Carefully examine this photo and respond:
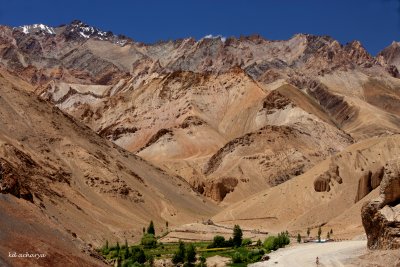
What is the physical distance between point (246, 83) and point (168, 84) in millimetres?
18695

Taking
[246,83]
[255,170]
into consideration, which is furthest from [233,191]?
[246,83]

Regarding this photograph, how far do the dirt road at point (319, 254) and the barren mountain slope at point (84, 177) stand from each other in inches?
815

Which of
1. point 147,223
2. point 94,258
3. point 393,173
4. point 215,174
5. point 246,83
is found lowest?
point 94,258

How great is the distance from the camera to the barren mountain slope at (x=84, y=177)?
74312 mm

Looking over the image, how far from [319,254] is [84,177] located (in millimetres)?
44508

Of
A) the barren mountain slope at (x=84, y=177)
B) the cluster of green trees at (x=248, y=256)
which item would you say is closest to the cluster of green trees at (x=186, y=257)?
the cluster of green trees at (x=248, y=256)

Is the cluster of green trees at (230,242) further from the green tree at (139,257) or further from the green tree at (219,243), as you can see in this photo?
the green tree at (139,257)

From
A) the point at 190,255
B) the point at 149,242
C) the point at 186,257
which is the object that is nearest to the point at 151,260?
the point at 186,257

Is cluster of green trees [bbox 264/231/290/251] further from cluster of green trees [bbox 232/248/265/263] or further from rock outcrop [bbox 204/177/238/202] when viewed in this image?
rock outcrop [bbox 204/177/238/202]

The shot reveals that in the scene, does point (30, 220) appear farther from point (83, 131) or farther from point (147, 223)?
point (83, 131)

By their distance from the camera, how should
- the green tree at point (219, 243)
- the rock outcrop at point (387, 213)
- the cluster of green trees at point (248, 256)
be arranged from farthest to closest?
the green tree at point (219, 243), the cluster of green trees at point (248, 256), the rock outcrop at point (387, 213)

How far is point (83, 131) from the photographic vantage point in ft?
342

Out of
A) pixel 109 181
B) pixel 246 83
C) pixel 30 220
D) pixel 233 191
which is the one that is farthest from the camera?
pixel 246 83

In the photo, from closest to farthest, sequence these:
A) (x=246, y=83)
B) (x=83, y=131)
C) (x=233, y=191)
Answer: (x=83, y=131) → (x=233, y=191) → (x=246, y=83)
